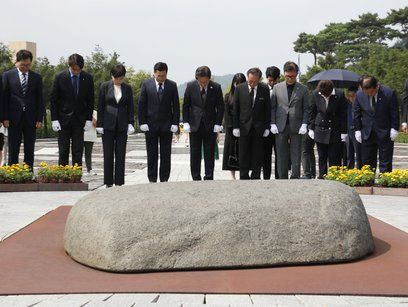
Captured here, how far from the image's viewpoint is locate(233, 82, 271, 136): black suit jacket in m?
10.8

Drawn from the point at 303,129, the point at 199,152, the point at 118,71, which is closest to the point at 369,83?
the point at 303,129

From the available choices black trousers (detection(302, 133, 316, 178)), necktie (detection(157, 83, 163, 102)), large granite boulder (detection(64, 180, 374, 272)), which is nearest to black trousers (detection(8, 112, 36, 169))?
necktie (detection(157, 83, 163, 102))

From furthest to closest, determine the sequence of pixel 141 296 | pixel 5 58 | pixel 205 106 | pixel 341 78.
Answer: pixel 5 58 → pixel 341 78 → pixel 205 106 → pixel 141 296

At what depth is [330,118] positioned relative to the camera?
461 inches

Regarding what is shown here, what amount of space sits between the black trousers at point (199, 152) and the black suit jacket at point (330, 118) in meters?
1.91

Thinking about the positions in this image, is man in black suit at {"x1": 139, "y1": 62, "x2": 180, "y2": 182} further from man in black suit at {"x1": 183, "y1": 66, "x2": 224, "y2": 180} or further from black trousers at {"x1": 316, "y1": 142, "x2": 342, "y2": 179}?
black trousers at {"x1": 316, "y1": 142, "x2": 342, "y2": 179}

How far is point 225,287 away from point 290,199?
1.27m

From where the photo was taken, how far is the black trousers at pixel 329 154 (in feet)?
38.7

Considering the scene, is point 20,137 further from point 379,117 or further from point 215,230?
point 215,230

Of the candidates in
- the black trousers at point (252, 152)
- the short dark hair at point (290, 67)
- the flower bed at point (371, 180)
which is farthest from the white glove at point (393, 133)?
the black trousers at point (252, 152)

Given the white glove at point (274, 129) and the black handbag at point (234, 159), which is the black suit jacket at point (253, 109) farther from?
the black handbag at point (234, 159)

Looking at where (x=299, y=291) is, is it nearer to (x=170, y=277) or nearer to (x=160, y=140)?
(x=170, y=277)

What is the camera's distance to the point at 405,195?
415 inches

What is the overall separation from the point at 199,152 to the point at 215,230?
5.92 m
